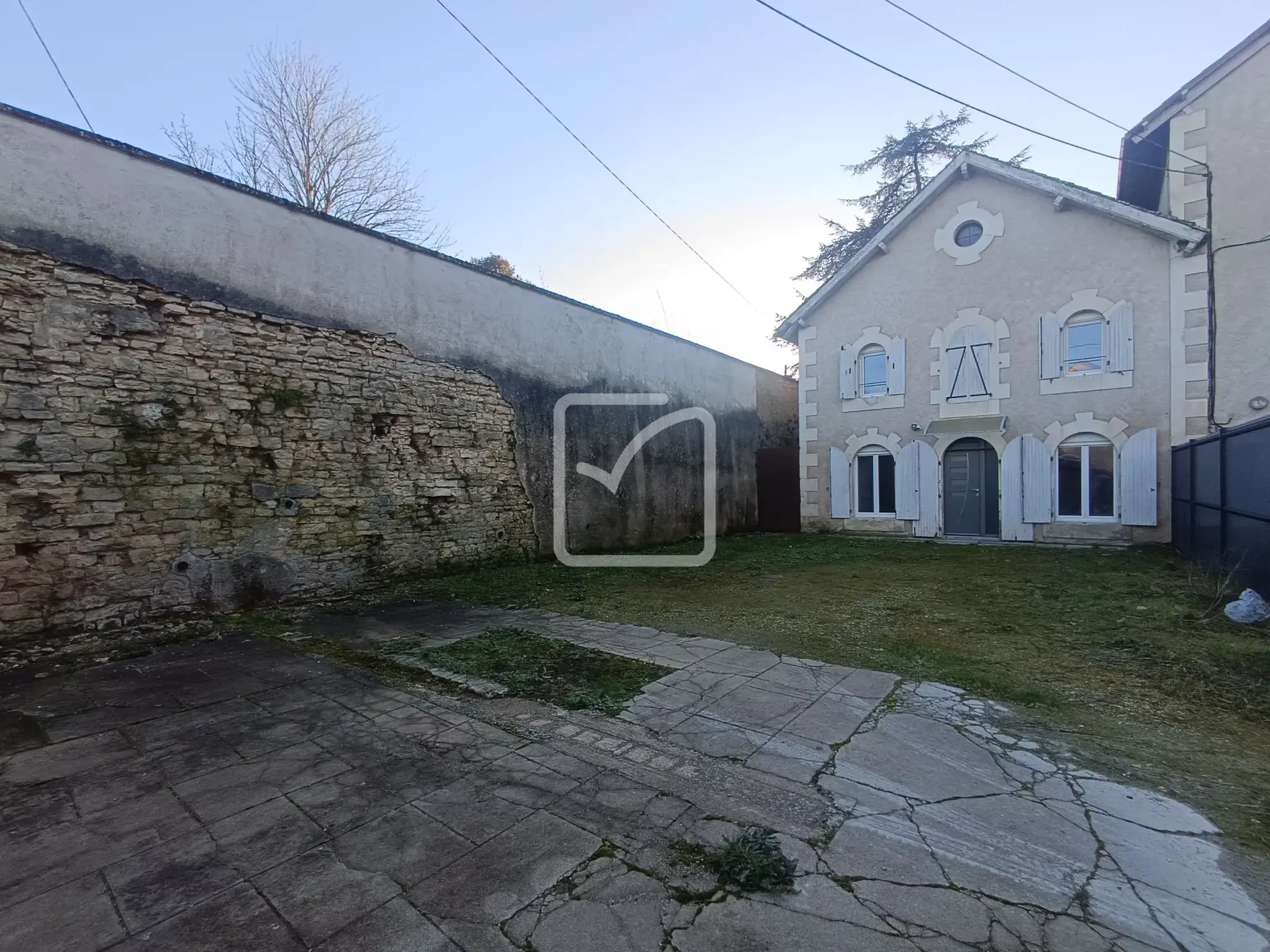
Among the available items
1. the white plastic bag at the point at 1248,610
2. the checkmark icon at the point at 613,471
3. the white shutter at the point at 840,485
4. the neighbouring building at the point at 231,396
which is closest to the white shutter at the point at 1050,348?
the white shutter at the point at 840,485

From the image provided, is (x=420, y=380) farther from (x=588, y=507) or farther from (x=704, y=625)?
(x=704, y=625)

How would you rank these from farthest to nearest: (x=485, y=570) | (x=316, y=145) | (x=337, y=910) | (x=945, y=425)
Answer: (x=316, y=145) < (x=945, y=425) < (x=485, y=570) < (x=337, y=910)

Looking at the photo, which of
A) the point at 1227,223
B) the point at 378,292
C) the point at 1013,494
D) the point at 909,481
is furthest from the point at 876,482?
the point at 378,292

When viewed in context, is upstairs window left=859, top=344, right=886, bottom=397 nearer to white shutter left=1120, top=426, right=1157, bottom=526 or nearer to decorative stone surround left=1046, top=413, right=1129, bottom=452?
decorative stone surround left=1046, top=413, right=1129, bottom=452

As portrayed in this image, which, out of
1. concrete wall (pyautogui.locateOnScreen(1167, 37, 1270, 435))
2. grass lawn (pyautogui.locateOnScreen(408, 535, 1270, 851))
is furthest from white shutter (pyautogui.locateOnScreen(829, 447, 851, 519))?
concrete wall (pyautogui.locateOnScreen(1167, 37, 1270, 435))

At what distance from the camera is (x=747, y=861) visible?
1889mm

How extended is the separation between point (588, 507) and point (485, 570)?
2217 millimetres

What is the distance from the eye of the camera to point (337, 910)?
5.64 ft

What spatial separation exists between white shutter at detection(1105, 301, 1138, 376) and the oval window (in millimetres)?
2478

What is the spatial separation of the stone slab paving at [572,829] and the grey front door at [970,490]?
834cm

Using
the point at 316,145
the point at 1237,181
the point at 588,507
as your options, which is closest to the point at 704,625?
the point at 588,507

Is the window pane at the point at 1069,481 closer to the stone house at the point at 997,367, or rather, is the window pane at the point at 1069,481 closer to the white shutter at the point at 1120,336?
the stone house at the point at 997,367

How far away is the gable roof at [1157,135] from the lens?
313 inches

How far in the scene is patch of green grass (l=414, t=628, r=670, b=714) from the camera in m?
3.46
